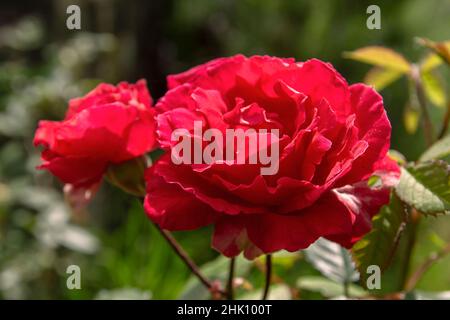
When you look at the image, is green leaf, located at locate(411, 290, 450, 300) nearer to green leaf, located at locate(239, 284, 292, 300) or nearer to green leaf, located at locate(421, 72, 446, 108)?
green leaf, located at locate(239, 284, 292, 300)

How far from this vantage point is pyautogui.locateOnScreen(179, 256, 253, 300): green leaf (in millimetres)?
486

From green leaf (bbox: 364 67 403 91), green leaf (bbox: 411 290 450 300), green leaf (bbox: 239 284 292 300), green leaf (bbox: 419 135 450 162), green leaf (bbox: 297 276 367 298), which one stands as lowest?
green leaf (bbox: 297 276 367 298)

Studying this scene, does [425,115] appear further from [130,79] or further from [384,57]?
[130,79]

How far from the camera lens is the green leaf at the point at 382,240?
0.37 metres

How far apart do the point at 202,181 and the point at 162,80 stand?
1.86 metres

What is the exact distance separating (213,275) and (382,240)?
8.1 inches

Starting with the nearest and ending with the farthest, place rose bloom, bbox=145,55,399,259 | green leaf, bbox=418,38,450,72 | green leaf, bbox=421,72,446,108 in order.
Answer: rose bloom, bbox=145,55,399,259, green leaf, bbox=418,38,450,72, green leaf, bbox=421,72,446,108

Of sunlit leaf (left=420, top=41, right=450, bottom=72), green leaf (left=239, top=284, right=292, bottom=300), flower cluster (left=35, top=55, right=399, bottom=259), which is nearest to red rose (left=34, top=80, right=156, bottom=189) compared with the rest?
flower cluster (left=35, top=55, right=399, bottom=259)

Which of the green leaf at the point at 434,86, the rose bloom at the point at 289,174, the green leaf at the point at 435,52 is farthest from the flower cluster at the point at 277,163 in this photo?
the green leaf at the point at 434,86

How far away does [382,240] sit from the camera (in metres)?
0.38

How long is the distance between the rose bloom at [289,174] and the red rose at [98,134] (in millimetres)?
48

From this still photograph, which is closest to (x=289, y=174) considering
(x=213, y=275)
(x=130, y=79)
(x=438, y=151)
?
(x=438, y=151)

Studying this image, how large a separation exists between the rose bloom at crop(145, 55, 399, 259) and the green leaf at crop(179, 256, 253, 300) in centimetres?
15

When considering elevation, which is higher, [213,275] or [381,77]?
[381,77]
